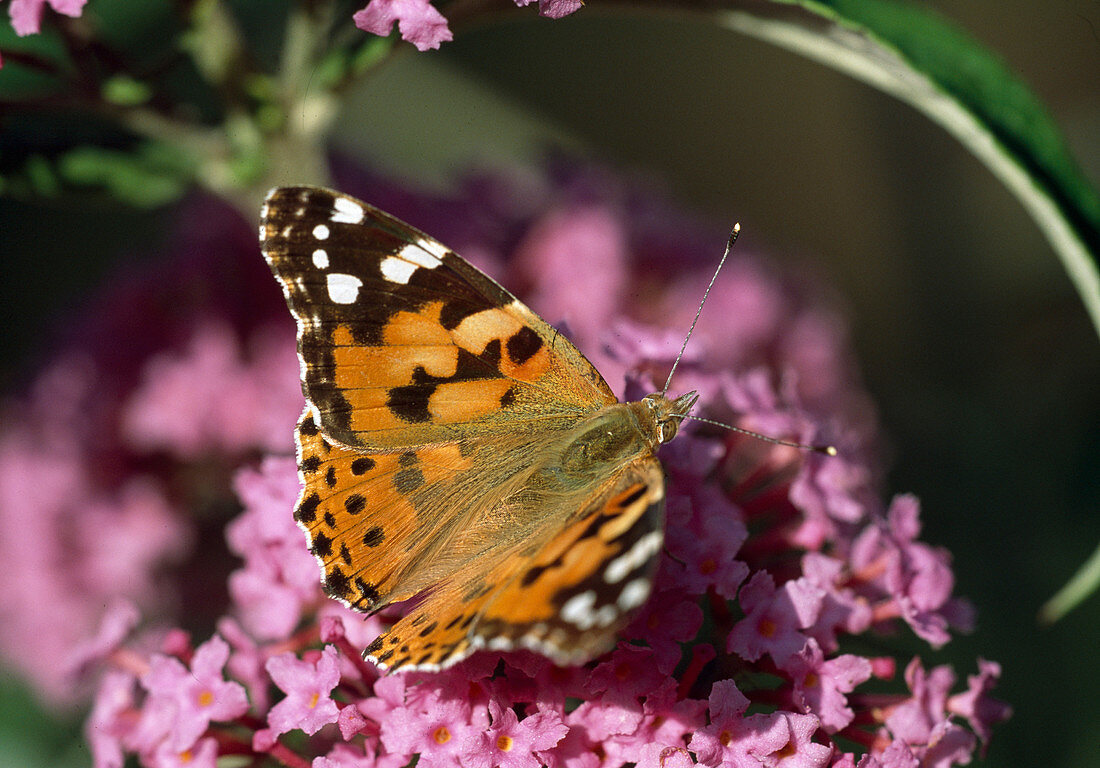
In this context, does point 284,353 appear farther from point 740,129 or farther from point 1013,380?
point 740,129

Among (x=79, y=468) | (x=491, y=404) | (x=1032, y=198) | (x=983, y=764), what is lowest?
(x=79, y=468)

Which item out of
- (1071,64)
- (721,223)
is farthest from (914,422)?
(1071,64)

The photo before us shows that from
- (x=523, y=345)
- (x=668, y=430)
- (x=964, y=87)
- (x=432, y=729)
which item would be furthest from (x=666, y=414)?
(x=964, y=87)

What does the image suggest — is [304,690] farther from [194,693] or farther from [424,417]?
[424,417]

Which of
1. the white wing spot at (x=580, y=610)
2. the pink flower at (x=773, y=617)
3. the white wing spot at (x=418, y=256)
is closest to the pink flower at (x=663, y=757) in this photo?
the pink flower at (x=773, y=617)

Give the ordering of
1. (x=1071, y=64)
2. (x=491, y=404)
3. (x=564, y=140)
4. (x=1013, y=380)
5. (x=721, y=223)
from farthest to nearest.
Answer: (x=564, y=140), (x=1071, y=64), (x=1013, y=380), (x=721, y=223), (x=491, y=404)

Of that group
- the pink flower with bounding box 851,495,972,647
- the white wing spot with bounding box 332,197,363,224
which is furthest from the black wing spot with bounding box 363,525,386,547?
the pink flower with bounding box 851,495,972,647
